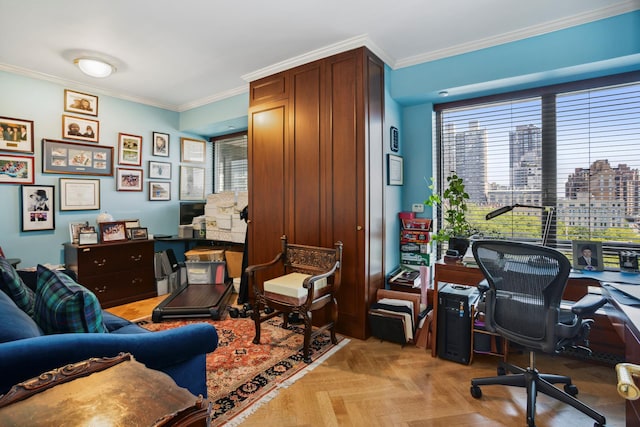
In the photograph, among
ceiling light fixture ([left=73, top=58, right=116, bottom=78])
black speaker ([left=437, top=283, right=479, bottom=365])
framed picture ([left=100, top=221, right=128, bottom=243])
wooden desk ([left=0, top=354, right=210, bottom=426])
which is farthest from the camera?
framed picture ([left=100, top=221, right=128, bottom=243])

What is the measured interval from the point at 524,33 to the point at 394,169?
1.56 m

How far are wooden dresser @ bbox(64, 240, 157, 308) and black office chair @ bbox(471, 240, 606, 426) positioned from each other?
13.0ft

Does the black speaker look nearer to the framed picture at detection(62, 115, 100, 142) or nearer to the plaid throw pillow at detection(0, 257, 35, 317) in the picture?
the plaid throw pillow at detection(0, 257, 35, 317)

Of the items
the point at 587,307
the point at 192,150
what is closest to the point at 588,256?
the point at 587,307

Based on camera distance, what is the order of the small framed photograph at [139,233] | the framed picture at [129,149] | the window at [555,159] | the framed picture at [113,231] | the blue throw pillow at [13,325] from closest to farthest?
the blue throw pillow at [13,325] < the window at [555,159] < the framed picture at [113,231] < the small framed photograph at [139,233] < the framed picture at [129,149]

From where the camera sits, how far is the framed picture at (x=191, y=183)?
5.17m

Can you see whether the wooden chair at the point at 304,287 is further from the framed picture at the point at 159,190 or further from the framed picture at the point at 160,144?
the framed picture at the point at 160,144

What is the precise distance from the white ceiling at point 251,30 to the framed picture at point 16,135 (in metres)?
0.56

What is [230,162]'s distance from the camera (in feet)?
17.5

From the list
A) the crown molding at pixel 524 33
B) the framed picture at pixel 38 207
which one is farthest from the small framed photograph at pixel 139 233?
the crown molding at pixel 524 33

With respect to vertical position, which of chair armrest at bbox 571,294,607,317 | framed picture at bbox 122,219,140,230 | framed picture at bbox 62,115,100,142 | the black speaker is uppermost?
framed picture at bbox 62,115,100,142

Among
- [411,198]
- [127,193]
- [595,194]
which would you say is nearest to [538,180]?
[595,194]

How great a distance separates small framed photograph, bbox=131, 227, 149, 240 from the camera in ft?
13.9

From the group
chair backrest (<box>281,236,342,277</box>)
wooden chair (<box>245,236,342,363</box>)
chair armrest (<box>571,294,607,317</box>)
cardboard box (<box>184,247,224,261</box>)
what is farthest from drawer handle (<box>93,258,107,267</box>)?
chair armrest (<box>571,294,607,317</box>)
